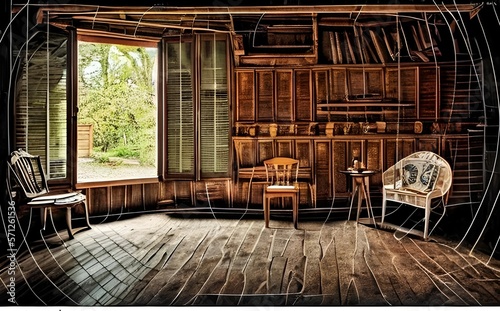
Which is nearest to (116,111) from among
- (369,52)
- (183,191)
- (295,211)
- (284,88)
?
(183,191)

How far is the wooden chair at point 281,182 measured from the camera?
308cm

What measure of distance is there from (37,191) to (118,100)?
3.42ft

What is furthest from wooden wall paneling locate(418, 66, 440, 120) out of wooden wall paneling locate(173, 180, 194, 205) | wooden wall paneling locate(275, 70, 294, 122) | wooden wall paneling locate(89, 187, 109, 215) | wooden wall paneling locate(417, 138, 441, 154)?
wooden wall paneling locate(89, 187, 109, 215)

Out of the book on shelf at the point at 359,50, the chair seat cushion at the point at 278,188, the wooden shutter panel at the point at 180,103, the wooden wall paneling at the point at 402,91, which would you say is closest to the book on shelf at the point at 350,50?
the book on shelf at the point at 359,50

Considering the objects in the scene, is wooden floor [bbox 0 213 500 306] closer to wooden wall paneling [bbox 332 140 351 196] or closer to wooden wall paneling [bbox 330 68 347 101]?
wooden wall paneling [bbox 332 140 351 196]

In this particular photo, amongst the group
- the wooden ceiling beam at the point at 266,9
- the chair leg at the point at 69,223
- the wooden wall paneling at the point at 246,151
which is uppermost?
the wooden ceiling beam at the point at 266,9

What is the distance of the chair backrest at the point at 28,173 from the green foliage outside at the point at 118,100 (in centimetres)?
48

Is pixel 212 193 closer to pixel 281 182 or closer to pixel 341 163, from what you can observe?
pixel 281 182

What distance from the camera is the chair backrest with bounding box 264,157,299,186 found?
10.3 feet

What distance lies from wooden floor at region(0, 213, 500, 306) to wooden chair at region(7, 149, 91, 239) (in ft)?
0.88

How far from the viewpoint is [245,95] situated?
321cm

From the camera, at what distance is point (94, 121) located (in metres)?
3.12

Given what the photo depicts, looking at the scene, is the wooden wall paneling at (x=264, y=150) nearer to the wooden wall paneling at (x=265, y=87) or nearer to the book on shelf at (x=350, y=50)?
the wooden wall paneling at (x=265, y=87)
